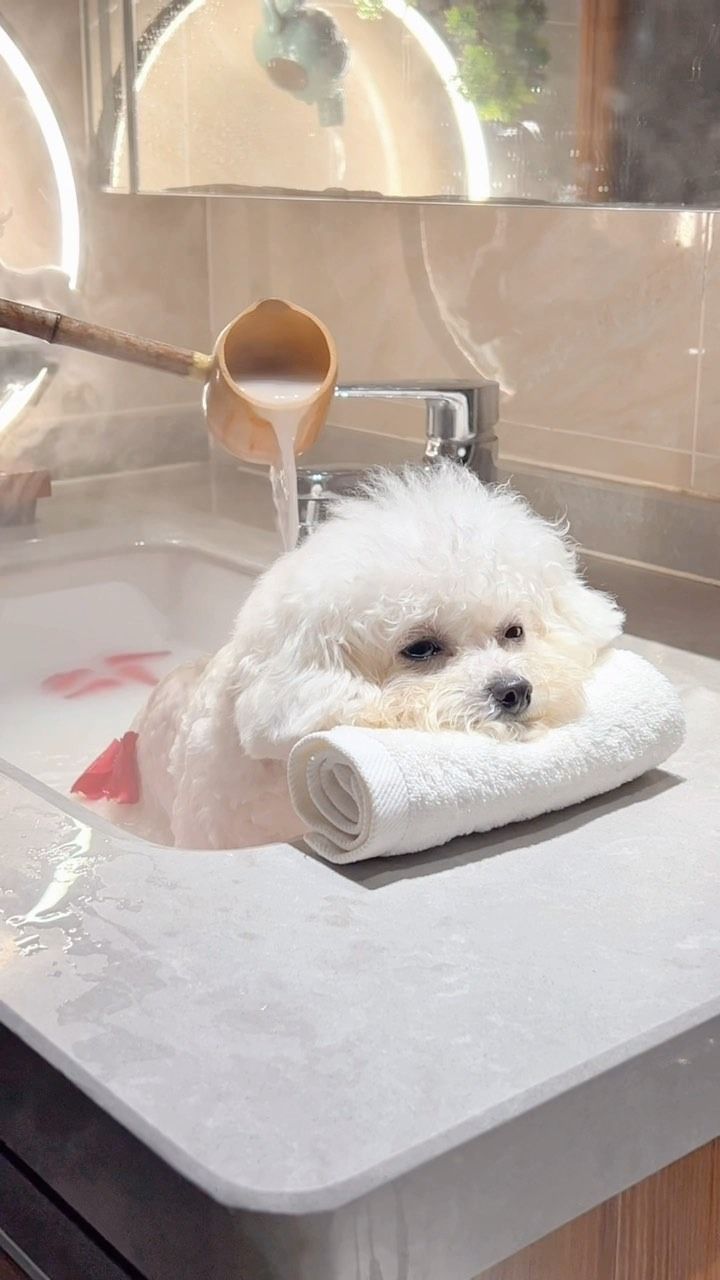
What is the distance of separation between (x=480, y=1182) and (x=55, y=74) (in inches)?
57.6

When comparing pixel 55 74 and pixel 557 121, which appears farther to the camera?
pixel 55 74

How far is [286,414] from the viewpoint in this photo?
3.63ft

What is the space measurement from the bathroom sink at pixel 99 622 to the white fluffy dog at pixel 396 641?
1.77 ft

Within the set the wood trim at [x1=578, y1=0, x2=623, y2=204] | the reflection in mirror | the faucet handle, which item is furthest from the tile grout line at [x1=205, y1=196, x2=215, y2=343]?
the wood trim at [x1=578, y1=0, x2=623, y2=204]

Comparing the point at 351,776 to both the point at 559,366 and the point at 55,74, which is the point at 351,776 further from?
the point at 55,74

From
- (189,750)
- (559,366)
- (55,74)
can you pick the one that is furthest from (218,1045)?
(55,74)

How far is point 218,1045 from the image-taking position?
1.84 ft

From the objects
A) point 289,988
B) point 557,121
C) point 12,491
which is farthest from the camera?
point 12,491

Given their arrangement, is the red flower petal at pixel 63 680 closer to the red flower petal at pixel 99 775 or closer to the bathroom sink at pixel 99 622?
the bathroom sink at pixel 99 622

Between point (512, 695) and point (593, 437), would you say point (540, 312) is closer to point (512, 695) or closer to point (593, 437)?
point (593, 437)

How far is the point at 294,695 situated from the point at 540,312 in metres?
0.74

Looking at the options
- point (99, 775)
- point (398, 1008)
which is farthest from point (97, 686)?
point (398, 1008)

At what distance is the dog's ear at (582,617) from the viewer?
88 cm

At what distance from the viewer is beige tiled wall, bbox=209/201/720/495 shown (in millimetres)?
1271
